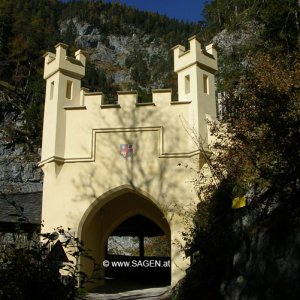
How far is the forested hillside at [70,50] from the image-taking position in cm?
3219

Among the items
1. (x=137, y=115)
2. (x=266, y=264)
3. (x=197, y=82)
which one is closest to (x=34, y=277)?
(x=266, y=264)

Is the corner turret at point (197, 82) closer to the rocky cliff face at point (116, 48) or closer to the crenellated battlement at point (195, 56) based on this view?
the crenellated battlement at point (195, 56)

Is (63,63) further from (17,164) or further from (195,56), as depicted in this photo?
(17,164)

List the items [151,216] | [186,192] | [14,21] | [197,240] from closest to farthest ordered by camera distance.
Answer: [197,240] → [186,192] → [151,216] → [14,21]

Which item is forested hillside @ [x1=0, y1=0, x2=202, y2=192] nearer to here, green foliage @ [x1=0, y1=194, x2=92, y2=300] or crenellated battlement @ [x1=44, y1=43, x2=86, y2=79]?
crenellated battlement @ [x1=44, y1=43, x2=86, y2=79]

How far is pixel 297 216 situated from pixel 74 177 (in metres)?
7.55

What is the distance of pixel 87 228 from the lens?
515 inches

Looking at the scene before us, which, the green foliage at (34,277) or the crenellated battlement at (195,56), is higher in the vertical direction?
the crenellated battlement at (195,56)

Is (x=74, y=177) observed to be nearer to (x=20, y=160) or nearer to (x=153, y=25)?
(x=20, y=160)

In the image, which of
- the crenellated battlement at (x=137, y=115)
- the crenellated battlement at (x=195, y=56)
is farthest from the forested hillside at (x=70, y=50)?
the crenellated battlement at (x=195, y=56)

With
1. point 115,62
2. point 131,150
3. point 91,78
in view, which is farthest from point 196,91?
point 115,62

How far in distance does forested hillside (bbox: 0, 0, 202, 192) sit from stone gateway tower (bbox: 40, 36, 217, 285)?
1765cm

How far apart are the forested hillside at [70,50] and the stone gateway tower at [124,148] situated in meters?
17.7

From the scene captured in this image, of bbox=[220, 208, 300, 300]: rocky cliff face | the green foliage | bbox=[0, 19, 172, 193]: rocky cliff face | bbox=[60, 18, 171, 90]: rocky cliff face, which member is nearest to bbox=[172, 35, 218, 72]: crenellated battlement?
bbox=[220, 208, 300, 300]: rocky cliff face
